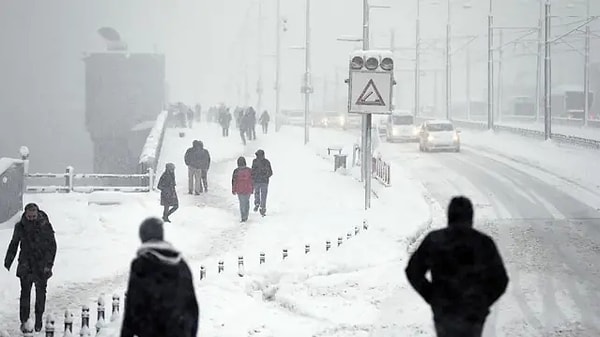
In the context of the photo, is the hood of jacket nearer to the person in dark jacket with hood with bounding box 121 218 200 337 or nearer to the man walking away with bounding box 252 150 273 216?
the person in dark jacket with hood with bounding box 121 218 200 337

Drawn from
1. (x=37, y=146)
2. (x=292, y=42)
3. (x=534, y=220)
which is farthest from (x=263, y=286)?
(x=292, y=42)

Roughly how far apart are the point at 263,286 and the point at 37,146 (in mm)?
105749

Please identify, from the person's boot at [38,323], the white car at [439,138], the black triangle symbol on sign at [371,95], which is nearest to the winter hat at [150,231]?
the person's boot at [38,323]

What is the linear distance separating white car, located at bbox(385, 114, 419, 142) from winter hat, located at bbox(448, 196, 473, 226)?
42526 mm

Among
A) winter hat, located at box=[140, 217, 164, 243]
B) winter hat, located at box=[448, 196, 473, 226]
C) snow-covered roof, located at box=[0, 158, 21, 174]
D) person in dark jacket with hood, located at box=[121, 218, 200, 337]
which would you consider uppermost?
winter hat, located at box=[448, 196, 473, 226]

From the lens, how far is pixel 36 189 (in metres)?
25.2

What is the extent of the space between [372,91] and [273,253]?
5747 mm

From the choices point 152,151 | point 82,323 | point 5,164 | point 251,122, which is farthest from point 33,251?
point 251,122

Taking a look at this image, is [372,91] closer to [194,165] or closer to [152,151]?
[194,165]

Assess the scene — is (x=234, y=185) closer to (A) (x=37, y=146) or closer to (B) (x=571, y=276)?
(B) (x=571, y=276)

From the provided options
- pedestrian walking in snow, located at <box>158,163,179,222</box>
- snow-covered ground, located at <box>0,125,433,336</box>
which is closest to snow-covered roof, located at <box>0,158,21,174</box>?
snow-covered ground, located at <box>0,125,433,336</box>

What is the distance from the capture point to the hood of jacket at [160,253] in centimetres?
612

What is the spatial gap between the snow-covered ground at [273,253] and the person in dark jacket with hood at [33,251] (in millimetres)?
936

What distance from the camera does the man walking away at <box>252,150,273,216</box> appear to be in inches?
894
